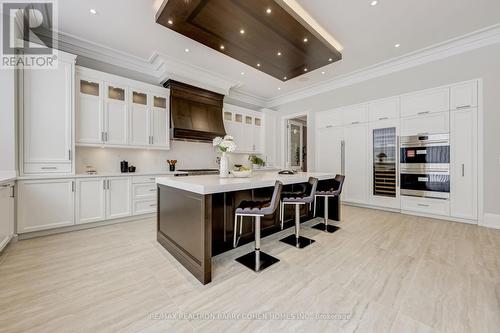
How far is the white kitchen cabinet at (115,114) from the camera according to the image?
11.9 feet

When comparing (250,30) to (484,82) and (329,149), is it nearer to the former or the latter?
(329,149)

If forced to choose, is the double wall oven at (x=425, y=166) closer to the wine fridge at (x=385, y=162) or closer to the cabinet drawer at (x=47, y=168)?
the wine fridge at (x=385, y=162)

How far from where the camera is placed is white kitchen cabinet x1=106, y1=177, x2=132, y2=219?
3.48 metres

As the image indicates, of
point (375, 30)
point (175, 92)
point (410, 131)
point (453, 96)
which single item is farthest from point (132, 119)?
point (453, 96)

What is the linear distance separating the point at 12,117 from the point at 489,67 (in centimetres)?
718

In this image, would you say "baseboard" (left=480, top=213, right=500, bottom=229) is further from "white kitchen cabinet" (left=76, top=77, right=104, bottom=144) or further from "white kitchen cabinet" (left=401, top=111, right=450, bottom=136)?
"white kitchen cabinet" (left=76, top=77, right=104, bottom=144)

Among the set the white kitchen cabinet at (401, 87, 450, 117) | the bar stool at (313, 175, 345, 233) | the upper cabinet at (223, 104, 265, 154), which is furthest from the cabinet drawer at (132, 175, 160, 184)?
the white kitchen cabinet at (401, 87, 450, 117)

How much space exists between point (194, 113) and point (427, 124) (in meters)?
4.80

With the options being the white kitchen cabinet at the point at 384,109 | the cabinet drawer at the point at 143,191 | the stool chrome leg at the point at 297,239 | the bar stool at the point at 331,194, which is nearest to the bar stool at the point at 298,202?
the stool chrome leg at the point at 297,239

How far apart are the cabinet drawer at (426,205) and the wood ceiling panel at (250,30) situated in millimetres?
3214

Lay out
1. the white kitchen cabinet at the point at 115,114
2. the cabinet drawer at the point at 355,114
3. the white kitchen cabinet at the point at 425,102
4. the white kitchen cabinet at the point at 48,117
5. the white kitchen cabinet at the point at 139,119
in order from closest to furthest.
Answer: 1. the white kitchen cabinet at the point at 48,117
2. the white kitchen cabinet at the point at 115,114
3. the white kitchen cabinet at the point at 425,102
4. the white kitchen cabinet at the point at 139,119
5. the cabinet drawer at the point at 355,114

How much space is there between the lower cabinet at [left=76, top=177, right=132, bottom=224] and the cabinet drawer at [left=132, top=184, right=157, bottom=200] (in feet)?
0.34

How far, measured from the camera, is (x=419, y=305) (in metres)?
1.55

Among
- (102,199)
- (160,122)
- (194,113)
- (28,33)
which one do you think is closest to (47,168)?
(102,199)
